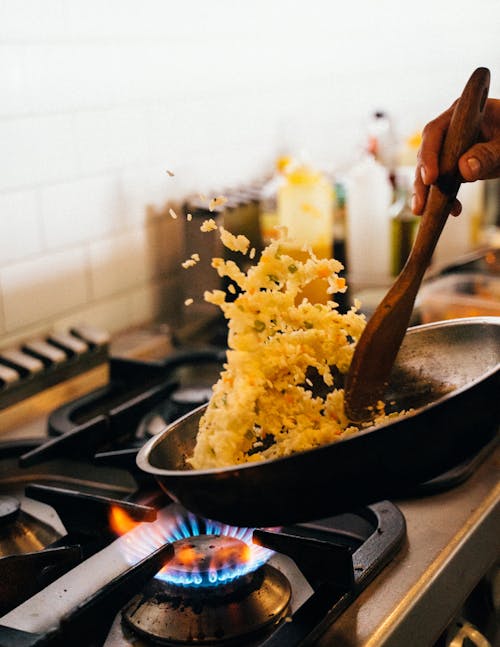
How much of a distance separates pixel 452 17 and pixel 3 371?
68.5 inches

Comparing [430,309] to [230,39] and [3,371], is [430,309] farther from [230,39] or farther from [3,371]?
[3,371]

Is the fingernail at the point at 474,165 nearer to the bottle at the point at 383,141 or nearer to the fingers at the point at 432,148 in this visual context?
the fingers at the point at 432,148

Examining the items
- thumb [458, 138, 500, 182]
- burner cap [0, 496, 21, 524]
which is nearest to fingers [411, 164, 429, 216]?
thumb [458, 138, 500, 182]

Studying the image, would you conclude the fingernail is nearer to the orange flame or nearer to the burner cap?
the orange flame

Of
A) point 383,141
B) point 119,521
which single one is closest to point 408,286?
point 119,521

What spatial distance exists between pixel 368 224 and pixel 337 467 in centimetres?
119

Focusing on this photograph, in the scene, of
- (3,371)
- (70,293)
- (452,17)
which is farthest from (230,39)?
(452,17)

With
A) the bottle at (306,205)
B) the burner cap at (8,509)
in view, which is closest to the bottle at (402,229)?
the bottle at (306,205)

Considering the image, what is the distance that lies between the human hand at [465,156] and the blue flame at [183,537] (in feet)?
1.26

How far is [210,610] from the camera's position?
0.72 meters

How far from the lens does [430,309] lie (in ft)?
5.06

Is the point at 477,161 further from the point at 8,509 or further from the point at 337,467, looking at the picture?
the point at 8,509

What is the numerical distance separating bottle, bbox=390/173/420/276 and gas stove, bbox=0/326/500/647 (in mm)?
791

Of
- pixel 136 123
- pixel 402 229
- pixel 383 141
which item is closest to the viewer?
pixel 136 123
